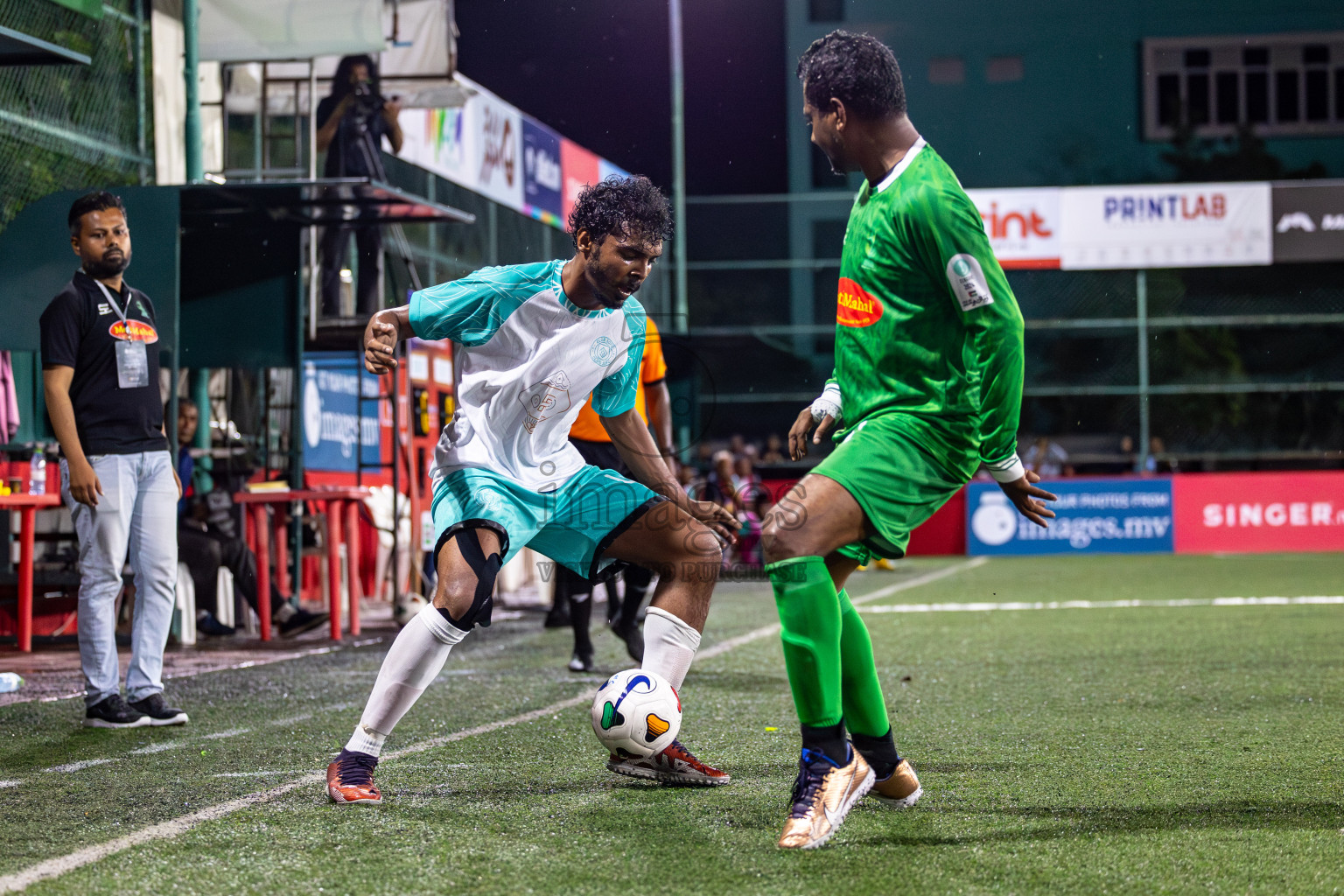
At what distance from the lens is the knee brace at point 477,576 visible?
422cm

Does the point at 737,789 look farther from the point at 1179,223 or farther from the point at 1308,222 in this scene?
the point at 1308,222

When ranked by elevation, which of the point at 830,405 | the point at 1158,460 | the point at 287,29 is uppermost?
the point at 287,29

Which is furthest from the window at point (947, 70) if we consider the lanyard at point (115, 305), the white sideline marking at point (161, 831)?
the white sideline marking at point (161, 831)

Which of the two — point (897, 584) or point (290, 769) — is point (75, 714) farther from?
point (897, 584)

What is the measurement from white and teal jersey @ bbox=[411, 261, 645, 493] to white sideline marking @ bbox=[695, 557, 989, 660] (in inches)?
117

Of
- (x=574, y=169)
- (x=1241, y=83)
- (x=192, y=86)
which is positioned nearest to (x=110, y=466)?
(x=192, y=86)

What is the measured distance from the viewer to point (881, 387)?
3764mm

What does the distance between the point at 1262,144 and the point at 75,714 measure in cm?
3051

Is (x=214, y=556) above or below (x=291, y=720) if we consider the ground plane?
above

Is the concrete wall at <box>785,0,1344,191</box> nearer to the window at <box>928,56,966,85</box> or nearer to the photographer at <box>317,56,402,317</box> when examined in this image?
the window at <box>928,56,966,85</box>

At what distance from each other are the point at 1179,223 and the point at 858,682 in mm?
22592

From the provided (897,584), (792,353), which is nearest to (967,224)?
(897,584)

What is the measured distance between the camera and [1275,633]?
920 centimetres

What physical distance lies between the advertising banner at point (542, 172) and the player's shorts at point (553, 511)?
15.3 metres
